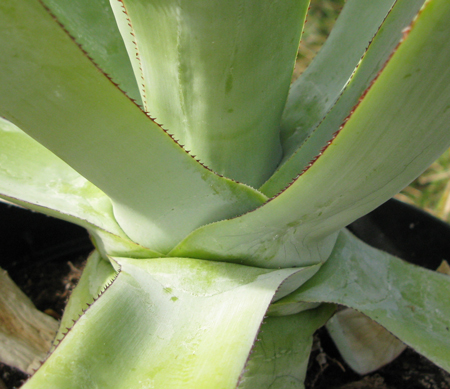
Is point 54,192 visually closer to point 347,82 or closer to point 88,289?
point 88,289

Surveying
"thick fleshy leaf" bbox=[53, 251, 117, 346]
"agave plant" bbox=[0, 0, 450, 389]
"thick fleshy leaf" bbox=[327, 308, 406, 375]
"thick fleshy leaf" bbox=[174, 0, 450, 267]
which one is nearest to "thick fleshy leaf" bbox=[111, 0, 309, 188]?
"agave plant" bbox=[0, 0, 450, 389]

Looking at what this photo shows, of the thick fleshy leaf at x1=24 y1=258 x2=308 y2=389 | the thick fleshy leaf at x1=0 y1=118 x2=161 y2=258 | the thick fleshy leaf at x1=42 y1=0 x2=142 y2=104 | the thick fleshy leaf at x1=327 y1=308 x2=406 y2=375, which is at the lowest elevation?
the thick fleshy leaf at x1=327 y1=308 x2=406 y2=375

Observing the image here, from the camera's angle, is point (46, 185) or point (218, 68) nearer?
point (218, 68)

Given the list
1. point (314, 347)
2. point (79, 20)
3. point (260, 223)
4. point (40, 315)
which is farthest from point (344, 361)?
point (79, 20)

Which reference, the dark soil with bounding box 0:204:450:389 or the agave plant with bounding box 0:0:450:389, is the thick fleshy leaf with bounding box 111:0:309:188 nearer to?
the agave plant with bounding box 0:0:450:389

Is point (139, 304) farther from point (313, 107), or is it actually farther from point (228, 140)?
point (313, 107)

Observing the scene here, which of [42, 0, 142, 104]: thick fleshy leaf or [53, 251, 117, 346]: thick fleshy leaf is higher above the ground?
[42, 0, 142, 104]: thick fleshy leaf

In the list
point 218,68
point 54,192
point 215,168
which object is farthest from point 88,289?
point 218,68
